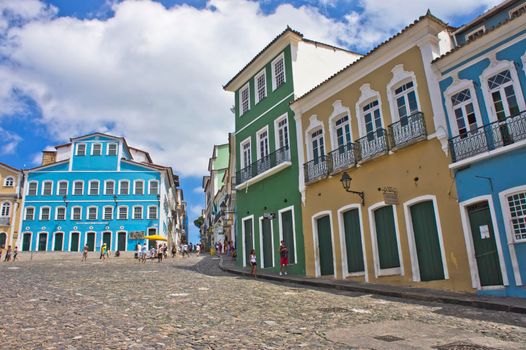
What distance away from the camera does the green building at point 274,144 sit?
61.9 ft

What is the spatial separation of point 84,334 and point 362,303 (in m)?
6.32

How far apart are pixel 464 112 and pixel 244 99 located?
13066mm

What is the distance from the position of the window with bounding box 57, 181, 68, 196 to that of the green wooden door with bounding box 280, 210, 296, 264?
3241cm

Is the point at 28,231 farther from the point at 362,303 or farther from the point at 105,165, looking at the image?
the point at 362,303

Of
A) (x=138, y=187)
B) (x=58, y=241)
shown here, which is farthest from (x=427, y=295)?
(x=58, y=241)

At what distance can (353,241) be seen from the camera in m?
15.4

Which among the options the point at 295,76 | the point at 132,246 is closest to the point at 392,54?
the point at 295,76

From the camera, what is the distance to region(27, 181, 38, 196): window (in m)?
44.5

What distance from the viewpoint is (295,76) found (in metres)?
19.5

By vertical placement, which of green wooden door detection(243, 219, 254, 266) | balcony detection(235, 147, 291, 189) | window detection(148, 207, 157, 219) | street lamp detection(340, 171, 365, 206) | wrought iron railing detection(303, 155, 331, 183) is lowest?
green wooden door detection(243, 219, 254, 266)

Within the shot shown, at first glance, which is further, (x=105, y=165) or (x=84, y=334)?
(x=105, y=165)

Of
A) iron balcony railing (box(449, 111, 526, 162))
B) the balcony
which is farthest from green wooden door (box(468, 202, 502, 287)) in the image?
the balcony

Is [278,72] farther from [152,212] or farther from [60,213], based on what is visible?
[60,213]

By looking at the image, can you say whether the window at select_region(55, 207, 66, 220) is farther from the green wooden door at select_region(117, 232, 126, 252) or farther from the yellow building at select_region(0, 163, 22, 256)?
the green wooden door at select_region(117, 232, 126, 252)
